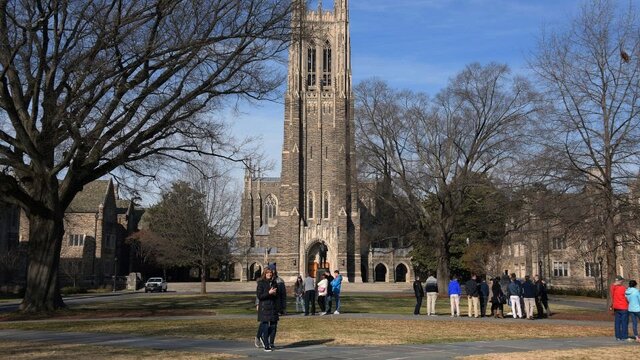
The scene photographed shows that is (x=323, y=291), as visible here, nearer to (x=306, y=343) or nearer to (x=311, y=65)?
(x=306, y=343)

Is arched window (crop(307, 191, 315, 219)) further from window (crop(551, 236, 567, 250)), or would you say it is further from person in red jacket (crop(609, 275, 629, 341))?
person in red jacket (crop(609, 275, 629, 341))

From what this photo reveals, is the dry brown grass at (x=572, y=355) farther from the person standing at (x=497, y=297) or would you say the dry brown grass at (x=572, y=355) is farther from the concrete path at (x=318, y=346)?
the person standing at (x=497, y=297)

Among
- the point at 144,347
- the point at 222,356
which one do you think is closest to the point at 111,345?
the point at 144,347

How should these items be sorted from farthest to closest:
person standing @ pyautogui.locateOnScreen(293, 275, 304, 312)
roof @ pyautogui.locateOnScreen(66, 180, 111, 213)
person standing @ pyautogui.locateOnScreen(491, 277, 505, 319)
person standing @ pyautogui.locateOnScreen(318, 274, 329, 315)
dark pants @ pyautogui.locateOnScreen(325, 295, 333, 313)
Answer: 1. roof @ pyautogui.locateOnScreen(66, 180, 111, 213)
2. person standing @ pyautogui.locateOnScreen(293, 275, 304, 312)
3. person standing @ pyautogui.locateOnScreen(491, 277, 505, 319)
4. person standing @ pyautogui.locateOnScreen(318, 274, 329, 315)
5. dark pants @ pyautogui.locateOnScreen(325, 295, 333, 313)

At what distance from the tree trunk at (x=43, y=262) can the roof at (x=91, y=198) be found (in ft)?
163

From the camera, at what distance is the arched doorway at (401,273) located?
86000mm

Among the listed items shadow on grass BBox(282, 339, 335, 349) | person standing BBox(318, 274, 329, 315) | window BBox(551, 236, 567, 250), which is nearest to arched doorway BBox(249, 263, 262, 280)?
window BBox(551, 236, 567, 250)

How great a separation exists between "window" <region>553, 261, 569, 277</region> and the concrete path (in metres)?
50.3

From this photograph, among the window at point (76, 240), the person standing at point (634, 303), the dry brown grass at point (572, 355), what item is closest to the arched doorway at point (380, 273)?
the window at point (76, 240)

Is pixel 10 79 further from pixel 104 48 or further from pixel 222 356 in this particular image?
pixel 222 356

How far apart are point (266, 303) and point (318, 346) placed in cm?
160

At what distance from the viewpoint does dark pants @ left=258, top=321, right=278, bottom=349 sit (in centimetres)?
1338

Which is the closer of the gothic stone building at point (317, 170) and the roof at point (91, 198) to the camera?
the roof at point (91, 198)

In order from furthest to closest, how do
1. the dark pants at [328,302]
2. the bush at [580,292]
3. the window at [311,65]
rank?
the window at [311,65] < the bush at [580,292] < the dark pants at [328,302]
